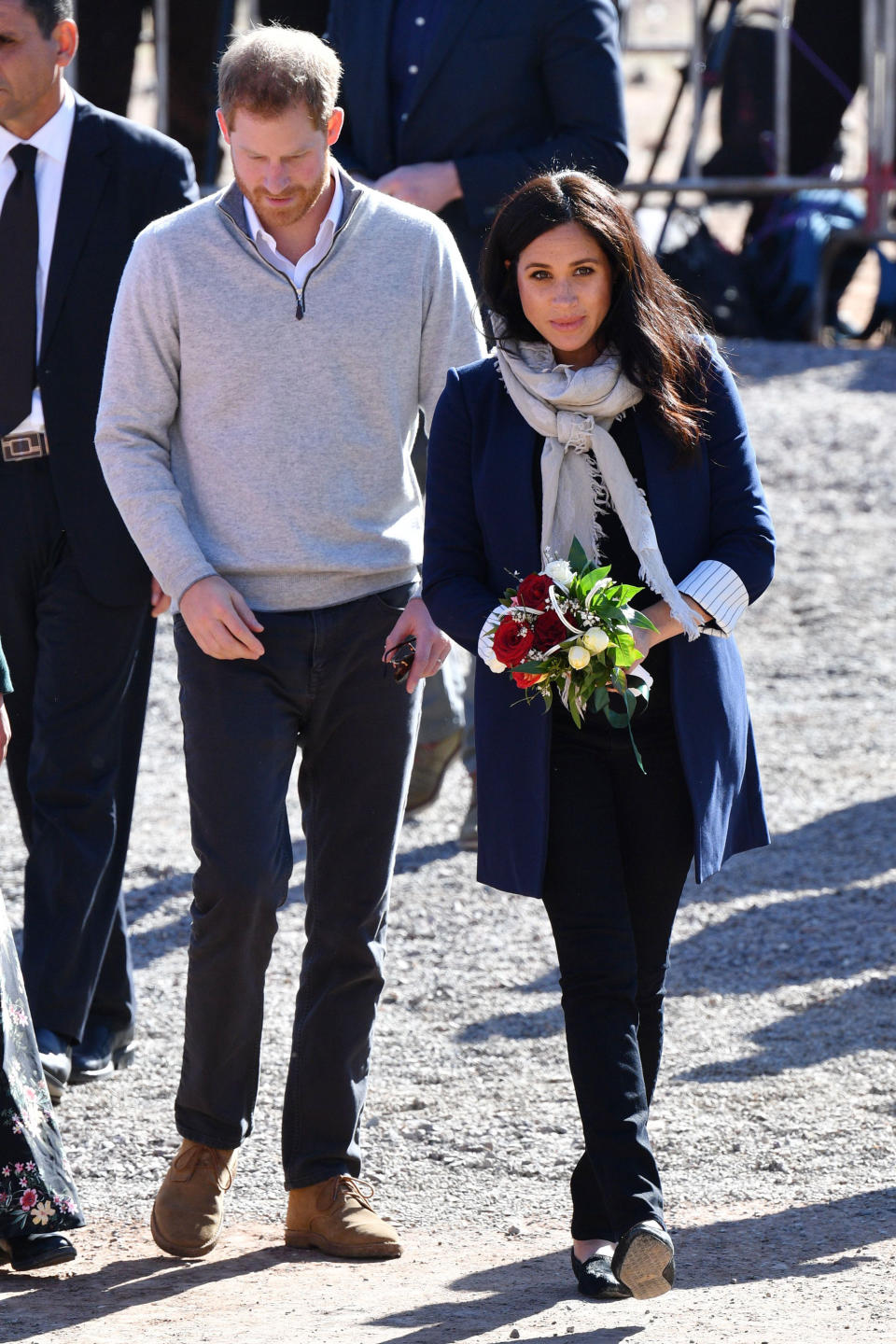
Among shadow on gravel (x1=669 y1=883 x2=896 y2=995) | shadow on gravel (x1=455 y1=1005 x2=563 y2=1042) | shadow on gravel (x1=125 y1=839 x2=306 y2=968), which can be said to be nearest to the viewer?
shadow on gravel (x1=455 y1=1005 x2=563 y2=1042)

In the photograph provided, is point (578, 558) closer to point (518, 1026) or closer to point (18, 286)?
point (18, 286)

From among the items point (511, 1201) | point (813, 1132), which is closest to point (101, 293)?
point (511, 1201)

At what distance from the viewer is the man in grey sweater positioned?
3.83 meters

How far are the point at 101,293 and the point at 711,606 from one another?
5.83ft

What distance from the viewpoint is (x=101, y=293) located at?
4680mm

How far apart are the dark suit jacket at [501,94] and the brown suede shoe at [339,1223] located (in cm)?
266

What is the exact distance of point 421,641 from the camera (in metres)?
3.87

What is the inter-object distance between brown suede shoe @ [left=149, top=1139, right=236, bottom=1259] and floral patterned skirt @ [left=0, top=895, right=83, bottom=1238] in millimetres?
168

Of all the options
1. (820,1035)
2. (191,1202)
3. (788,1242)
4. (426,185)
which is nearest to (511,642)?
(191,1202)

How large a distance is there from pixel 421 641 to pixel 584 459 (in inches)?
18.4

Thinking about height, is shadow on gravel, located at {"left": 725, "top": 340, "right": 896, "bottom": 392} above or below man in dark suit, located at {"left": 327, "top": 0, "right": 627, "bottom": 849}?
below

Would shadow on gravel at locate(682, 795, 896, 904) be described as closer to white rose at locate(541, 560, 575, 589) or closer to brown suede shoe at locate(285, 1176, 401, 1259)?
brown suede shoe at locate(285, 1176, 401, 1259)

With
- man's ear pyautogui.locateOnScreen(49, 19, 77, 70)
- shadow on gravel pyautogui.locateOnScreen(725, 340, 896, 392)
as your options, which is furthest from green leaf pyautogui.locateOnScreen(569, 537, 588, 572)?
shadow on gravel pyautogui.locateOnScreen(725, 340, 896, 392)

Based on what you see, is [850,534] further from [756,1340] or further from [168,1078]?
[756,1340]
